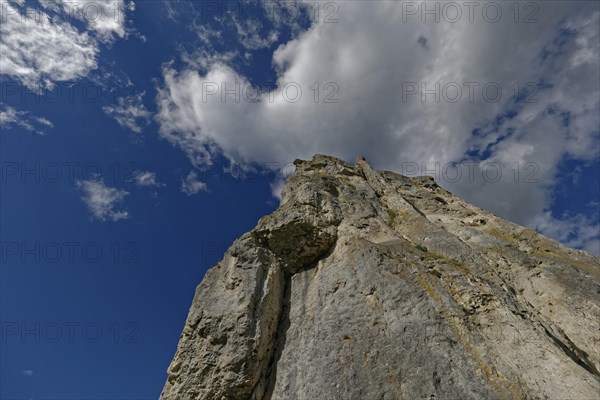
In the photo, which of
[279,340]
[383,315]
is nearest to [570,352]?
[383,315]

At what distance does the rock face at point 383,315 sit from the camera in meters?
11.3

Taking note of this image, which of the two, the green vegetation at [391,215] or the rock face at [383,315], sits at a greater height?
the green vegetation at [391,215]

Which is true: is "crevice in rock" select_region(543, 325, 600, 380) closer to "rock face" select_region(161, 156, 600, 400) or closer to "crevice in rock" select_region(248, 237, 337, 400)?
"rock face" select_region(161, 156, 600, 400)

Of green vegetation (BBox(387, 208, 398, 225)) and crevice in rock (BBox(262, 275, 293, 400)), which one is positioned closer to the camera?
crevice in rock (BBox(262, 275, 293, 400))

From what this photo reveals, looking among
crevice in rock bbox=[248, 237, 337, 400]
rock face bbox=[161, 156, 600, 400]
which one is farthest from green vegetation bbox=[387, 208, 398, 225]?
crevice in rock bbox=[248, 237, 337, 400]

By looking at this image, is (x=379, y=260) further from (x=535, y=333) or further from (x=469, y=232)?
(x=469, y=232)

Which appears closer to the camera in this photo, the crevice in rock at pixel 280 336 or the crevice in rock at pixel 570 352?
the crevice in rock at pixel 570 352

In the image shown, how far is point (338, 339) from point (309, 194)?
10504 mm

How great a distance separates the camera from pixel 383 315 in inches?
543

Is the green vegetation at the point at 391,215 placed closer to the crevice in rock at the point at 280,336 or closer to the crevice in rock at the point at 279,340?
the crevice in rock at the point at 280,336

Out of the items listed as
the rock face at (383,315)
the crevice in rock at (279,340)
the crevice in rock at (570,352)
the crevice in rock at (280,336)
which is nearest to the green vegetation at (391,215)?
the rock face at (383,315)

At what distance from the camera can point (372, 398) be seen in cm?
1135

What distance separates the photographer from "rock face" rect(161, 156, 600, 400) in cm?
1131

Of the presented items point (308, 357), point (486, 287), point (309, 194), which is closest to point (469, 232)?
point (486, 287)
